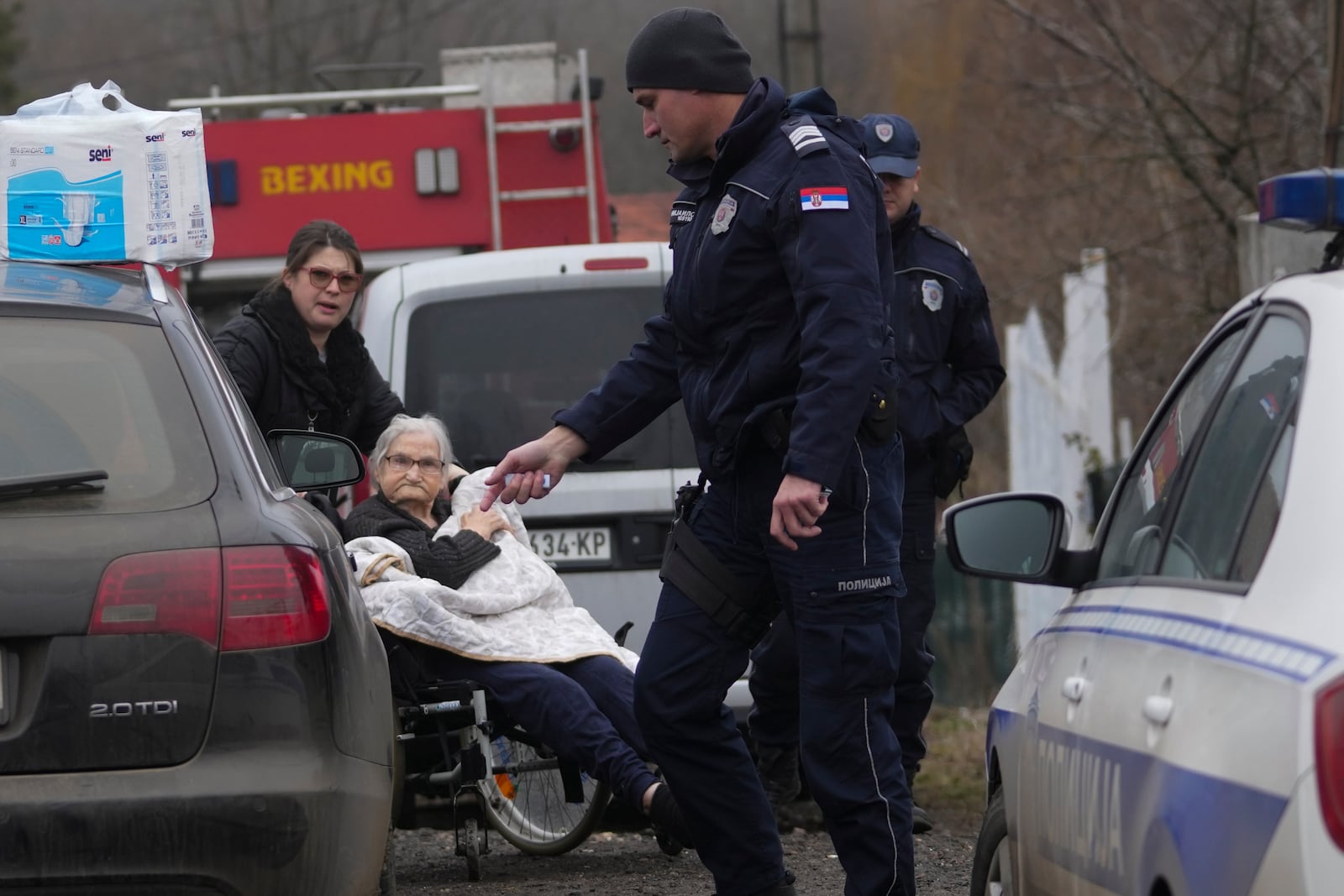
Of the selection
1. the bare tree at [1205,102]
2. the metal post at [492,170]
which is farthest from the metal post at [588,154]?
the bare tree at [1205,102]

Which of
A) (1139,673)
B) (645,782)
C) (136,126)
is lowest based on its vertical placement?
(645,782)

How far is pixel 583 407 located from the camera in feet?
15.0

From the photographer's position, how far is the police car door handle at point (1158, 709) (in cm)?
247

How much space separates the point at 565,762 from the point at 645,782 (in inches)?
13.8

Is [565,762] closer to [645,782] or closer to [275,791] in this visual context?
[645,782]

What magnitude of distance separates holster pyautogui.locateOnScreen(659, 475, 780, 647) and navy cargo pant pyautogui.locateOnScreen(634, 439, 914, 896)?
0.02m

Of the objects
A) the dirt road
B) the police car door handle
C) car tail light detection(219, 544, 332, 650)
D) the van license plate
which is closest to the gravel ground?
the dirt road

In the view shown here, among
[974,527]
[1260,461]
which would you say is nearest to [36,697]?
[974,527]

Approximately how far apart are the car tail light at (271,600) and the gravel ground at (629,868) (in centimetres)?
257

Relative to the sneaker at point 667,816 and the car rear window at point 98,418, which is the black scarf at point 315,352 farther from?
the car rear window at point 98,418

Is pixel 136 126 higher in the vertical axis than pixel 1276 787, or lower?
higher

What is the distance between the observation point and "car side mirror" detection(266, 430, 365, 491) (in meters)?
4.71

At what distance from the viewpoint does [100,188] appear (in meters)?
4.73

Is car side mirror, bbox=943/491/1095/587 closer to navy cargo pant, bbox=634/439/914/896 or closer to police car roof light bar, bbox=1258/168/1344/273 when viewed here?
navy cargo pant, bbox=634/439/914/896
